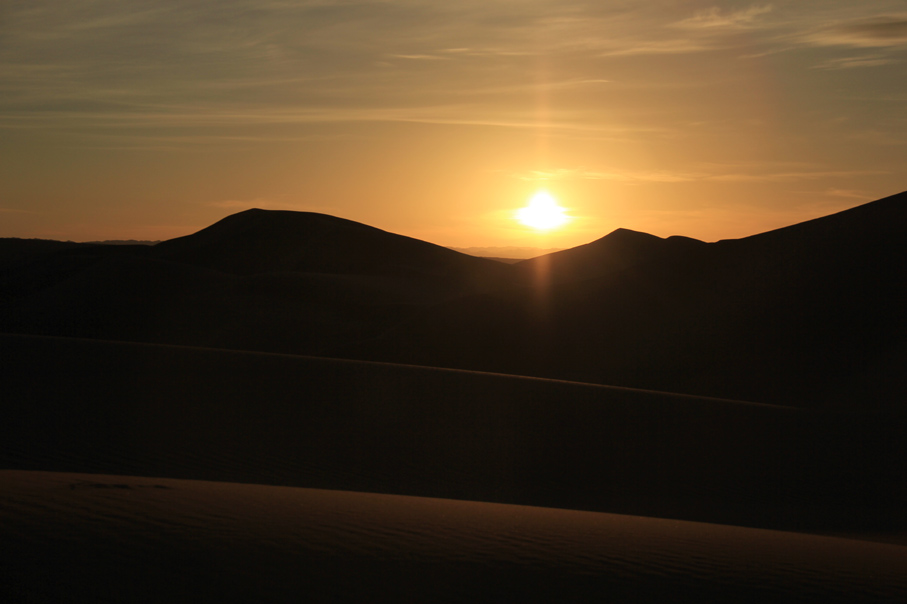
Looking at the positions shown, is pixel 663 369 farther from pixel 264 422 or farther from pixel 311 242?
pixel 311 242

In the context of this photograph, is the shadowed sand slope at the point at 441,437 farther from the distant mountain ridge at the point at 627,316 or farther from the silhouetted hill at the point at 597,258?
the silhouetted hill at the point at 597,258

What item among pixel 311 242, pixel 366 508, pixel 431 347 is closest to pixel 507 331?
pixel 431 347

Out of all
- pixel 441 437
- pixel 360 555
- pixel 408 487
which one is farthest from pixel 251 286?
pixel 360 555

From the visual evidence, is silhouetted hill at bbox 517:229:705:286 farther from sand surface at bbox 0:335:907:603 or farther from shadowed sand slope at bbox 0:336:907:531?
sand surface at bbox 0:335:907:603

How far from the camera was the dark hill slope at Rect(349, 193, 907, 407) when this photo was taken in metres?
25.3

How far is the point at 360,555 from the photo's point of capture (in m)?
5.45

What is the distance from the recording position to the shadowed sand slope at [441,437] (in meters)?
10.2

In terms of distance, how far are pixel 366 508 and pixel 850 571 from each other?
379cm

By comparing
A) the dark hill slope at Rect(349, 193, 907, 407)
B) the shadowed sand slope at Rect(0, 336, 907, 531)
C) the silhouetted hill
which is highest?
the silhouetted hill

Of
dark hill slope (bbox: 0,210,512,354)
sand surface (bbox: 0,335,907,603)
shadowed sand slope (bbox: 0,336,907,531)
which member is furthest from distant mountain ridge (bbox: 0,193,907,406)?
sand surface (bbox: 0,335,907,603)

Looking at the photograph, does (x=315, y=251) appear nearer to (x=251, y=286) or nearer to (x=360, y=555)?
(x=251, y=286)

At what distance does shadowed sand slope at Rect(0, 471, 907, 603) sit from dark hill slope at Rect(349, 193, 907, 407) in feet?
58.6

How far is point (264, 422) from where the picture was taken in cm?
1246

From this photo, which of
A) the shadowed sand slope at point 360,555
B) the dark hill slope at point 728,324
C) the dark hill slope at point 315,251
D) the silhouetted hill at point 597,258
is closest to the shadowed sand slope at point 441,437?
the shadowed sand slope at point 360,555
